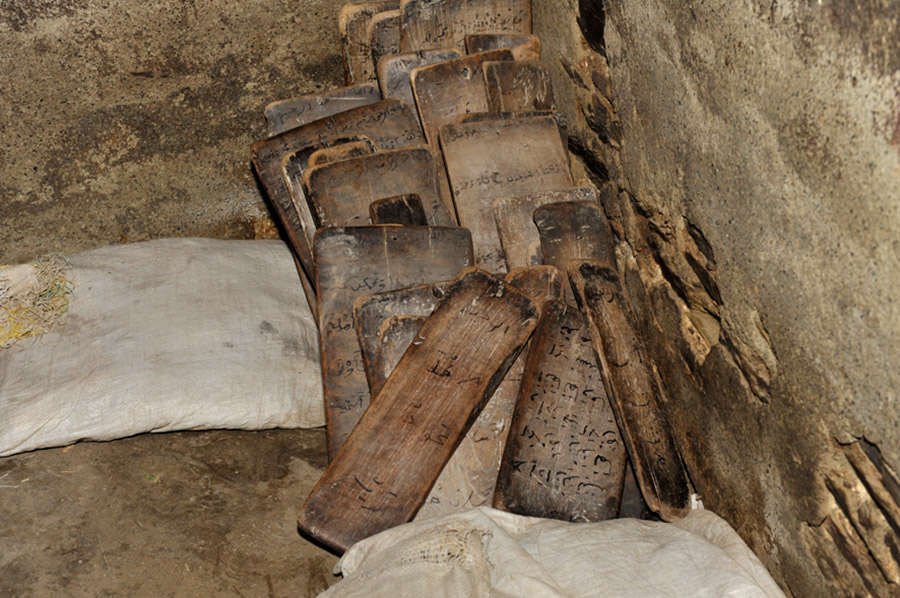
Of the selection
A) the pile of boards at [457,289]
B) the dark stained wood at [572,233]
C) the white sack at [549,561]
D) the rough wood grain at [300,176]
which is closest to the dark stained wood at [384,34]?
the pile of boards at [457,289]

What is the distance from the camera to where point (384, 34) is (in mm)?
3480

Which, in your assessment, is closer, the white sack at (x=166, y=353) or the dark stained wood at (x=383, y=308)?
the dark stained wood at (x=383, y=308)

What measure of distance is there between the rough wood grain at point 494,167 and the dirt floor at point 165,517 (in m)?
0.97

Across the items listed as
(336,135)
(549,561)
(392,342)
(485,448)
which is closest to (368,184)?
(336,135)

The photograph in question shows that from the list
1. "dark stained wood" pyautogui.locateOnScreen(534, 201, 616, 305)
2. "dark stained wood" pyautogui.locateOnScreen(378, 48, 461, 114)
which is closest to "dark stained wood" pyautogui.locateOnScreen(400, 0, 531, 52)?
"dark stained wood" pyautogui.locateOnScreen(378, 48, 461, 114)

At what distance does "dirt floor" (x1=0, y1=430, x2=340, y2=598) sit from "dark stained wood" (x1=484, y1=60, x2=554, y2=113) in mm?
1464

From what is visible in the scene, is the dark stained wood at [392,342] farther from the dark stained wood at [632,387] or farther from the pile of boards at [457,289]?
the dark stained wood at [632,387]

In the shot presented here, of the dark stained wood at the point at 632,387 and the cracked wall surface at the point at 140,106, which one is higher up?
the cracked wall surface at the point at 140,106

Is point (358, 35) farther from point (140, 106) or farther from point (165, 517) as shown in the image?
point (165, 517)

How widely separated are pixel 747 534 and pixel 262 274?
6.73ft

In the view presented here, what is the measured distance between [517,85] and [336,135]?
0.73m

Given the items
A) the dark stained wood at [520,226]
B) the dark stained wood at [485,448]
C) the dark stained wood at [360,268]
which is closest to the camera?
the dark stained wood at [485,448]

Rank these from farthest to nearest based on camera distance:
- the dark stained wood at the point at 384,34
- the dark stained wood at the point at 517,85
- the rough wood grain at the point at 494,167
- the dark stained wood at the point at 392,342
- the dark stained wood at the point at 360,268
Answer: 1. the dark stained wood at the point at 384,34
2. the dark stained wood at the point at 517,85
3. the rough wood grain at the point at 494,167
4. the dark stained wood at the point at 360,268
5. the dark stained wood at the point at 392,342

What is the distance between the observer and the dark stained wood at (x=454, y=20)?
3.42 meters
